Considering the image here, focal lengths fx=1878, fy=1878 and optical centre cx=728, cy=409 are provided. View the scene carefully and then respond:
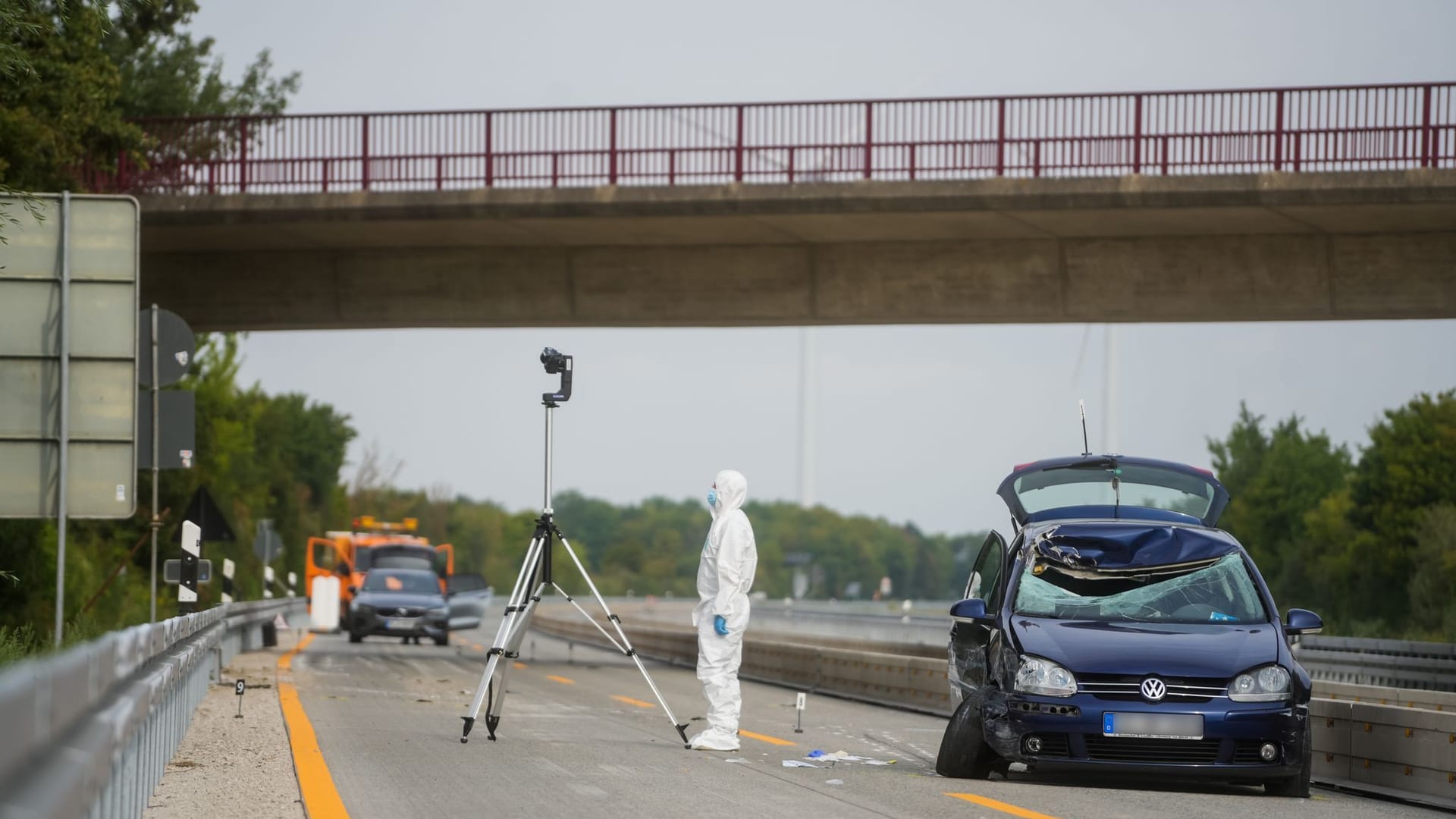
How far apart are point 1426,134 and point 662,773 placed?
56.3 feet

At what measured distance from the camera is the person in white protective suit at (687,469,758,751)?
12.7 metres

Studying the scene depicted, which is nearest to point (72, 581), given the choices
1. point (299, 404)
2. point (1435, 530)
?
point (1435, 530)

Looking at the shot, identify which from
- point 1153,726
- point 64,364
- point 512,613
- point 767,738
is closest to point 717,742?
point 512,613

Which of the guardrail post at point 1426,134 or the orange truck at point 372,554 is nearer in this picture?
the guardrail post at point 1426,134

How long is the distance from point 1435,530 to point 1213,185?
3247cm

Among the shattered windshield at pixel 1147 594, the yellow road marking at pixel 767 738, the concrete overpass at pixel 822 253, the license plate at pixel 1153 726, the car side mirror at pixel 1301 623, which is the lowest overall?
the yellow road marking at pixel 767 738

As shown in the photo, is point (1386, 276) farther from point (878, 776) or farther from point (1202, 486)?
point (878, 776)

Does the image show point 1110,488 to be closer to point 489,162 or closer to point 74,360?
point 74,360

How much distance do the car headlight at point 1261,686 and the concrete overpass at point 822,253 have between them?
14.9 meters

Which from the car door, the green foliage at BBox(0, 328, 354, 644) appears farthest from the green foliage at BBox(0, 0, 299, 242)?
the car door

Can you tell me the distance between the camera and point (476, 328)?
28891mm

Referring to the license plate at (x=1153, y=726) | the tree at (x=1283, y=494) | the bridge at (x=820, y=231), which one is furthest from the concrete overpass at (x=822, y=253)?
the tree at (x=1283, y=494)

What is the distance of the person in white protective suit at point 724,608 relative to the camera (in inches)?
500

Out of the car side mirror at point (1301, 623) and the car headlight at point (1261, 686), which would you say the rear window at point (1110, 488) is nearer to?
the car side mirror at point (1301, 623)
